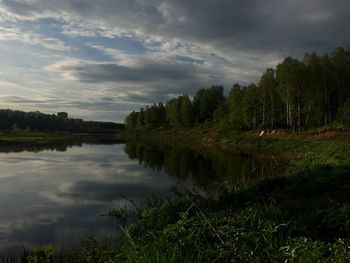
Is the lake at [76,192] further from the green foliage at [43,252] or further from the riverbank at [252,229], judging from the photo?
the green foliage at [43,252]

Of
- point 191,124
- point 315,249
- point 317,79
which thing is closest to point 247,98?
point 317,79

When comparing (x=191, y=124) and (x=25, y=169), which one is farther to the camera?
(x=191, y=124)

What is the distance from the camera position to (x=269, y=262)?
712 cm

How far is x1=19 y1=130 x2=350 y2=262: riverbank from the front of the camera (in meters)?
7.04

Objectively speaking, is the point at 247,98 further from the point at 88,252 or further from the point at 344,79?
the point at 88,252

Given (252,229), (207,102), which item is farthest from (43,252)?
(207,102)

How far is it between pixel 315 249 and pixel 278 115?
7440 centimetres

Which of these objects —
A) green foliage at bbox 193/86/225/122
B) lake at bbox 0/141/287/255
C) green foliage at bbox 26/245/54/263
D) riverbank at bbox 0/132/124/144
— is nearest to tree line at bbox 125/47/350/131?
green foliage at bbox 193/86/225/122

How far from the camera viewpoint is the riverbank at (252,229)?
704 centimetres

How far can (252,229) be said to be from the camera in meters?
8.75

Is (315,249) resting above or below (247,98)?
below

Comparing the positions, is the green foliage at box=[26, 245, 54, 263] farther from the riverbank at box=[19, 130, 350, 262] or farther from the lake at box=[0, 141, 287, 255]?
the lake at box=[0, 141, 287, 255]

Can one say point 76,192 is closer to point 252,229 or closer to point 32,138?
point 252,229

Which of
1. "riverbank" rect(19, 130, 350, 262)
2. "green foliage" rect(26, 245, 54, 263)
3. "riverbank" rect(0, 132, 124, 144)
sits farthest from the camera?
"riverbank" rect(0, 132, 124, 144)
